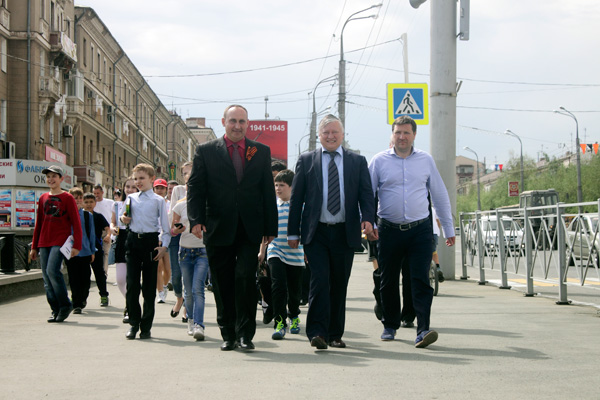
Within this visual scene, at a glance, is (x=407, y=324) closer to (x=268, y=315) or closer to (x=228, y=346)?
(x=268, y=315)

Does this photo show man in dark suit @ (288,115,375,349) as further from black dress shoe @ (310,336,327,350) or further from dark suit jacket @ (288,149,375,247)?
black dress shoe @ (310,336,327,350)

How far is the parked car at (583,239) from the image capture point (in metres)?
9.97

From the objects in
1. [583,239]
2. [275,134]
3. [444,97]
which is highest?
[275,134]

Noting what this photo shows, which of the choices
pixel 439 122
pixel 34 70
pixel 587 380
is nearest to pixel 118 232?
pixel 587 380

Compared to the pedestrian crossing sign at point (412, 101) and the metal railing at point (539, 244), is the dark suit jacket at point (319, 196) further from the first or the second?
the pedestrian crossing sign at point (412, 101)

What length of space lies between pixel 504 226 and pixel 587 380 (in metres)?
9.14

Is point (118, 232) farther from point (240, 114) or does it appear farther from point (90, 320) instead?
point (240, 114)

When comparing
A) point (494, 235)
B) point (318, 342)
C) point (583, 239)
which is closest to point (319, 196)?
point (318, 342)

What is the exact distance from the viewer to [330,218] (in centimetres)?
695

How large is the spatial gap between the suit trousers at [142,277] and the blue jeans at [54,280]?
2.00 meters

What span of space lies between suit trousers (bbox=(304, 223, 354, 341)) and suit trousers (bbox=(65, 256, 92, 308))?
196 inches

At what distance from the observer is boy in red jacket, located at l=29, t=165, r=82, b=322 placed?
32.6ft

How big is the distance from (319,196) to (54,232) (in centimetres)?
440

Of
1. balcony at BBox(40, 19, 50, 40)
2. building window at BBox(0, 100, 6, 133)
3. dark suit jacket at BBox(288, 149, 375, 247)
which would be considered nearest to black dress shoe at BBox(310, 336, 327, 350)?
dark suit jacket at BBox(288, 149, 375, 247)
